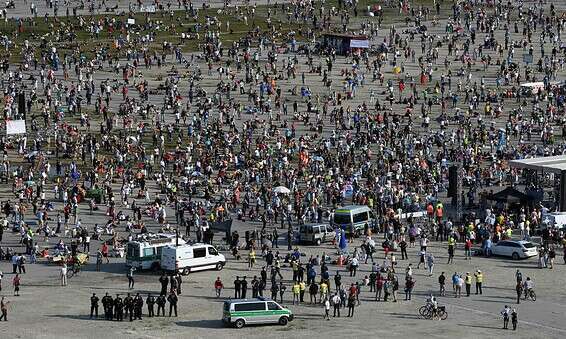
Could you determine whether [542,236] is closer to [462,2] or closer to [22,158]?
[22,158]

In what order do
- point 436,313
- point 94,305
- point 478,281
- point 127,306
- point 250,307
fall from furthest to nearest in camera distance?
point 478,281 → point 436,313 → point 94,305 → point 127,306 → point 250,307

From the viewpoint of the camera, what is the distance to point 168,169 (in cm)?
10050

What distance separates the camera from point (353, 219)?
86000 millimetres

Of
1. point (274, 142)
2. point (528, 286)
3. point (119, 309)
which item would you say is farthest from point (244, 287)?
point (274, 142)

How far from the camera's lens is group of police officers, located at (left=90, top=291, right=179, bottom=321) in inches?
2697

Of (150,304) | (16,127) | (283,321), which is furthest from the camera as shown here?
(16,127)

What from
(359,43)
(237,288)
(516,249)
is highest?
(359,43)

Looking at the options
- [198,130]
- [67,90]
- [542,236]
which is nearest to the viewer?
[542,236]

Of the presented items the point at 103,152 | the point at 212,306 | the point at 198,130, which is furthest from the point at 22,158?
the point at 212,306

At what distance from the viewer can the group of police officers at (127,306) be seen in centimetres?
6850

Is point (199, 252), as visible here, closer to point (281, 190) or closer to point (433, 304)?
point (433, 304)

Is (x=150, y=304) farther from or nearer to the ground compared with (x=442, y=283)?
farther from the ground

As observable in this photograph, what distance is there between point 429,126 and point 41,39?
3516cm

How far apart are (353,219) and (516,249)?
29.2ft
